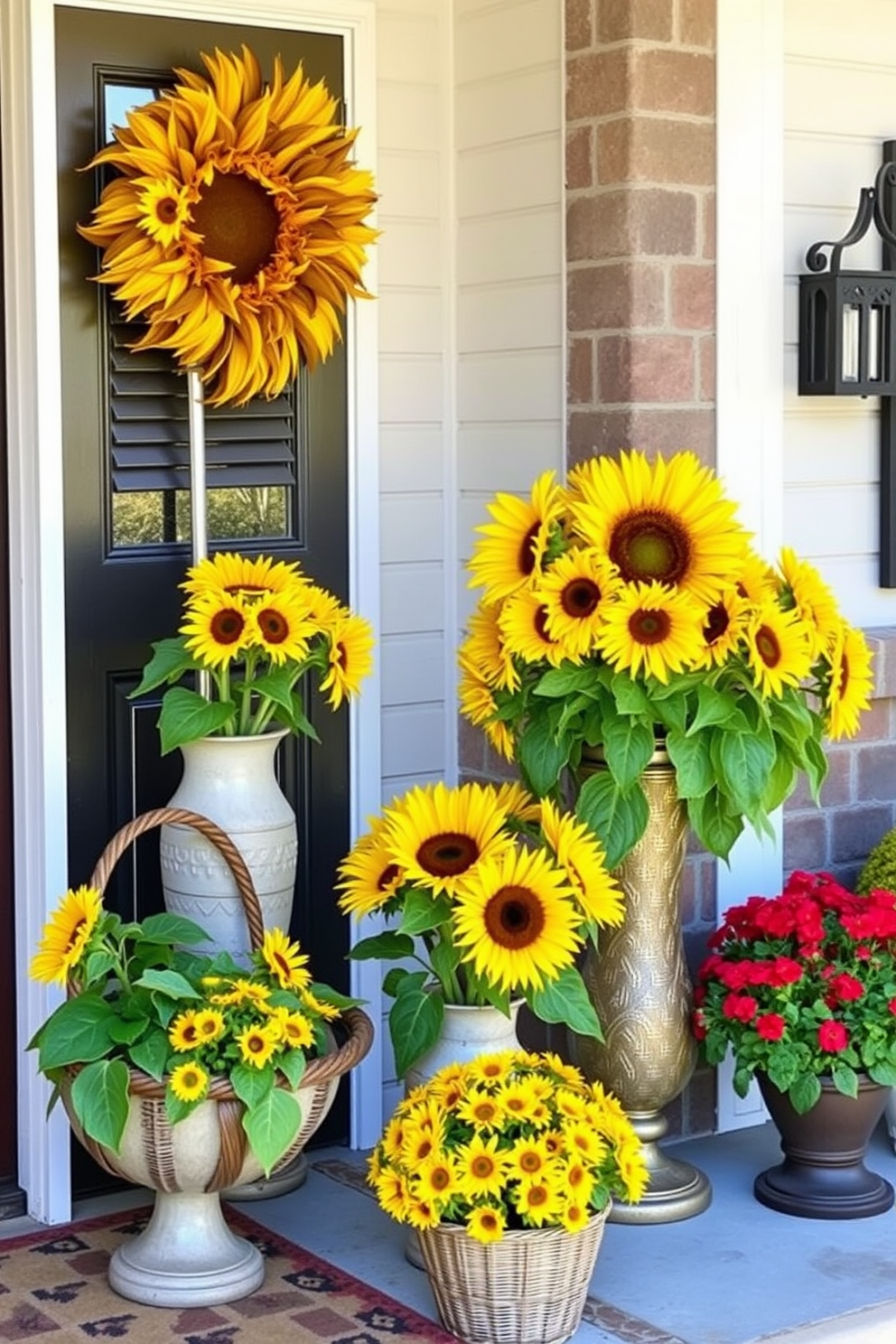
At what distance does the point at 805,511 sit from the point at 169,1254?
1.82 meters

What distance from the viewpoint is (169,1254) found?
320cm

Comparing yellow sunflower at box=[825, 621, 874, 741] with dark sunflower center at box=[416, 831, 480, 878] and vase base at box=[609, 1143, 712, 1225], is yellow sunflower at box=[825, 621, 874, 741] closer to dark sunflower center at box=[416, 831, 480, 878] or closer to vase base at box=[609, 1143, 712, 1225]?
dark sunflower center at box=[416, 831, 480, 878]

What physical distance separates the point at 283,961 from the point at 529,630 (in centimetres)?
63

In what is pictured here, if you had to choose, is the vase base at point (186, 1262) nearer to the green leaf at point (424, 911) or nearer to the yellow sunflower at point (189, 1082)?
the yellow sunflower at point (189, 1082)

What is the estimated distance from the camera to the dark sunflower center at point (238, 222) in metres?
3.32

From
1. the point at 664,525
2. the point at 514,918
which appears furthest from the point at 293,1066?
the point at 664,525

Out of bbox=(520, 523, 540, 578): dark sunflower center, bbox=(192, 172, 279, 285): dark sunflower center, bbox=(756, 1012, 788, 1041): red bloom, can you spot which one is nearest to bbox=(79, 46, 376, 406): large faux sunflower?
bbox=(192, 172, 279, 285): dark sunflower center

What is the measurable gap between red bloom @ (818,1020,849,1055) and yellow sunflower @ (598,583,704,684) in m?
0.70

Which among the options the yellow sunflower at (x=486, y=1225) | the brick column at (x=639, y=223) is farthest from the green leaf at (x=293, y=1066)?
the brick column at (x=639, y=223)

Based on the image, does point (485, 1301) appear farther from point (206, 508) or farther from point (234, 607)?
point (206, 508)

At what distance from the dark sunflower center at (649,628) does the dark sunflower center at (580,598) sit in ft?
0.22

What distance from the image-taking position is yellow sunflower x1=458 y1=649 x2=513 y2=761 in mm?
3352

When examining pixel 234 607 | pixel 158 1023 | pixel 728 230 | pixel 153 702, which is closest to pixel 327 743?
pixel 153 702

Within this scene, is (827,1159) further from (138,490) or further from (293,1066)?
(138,490)
